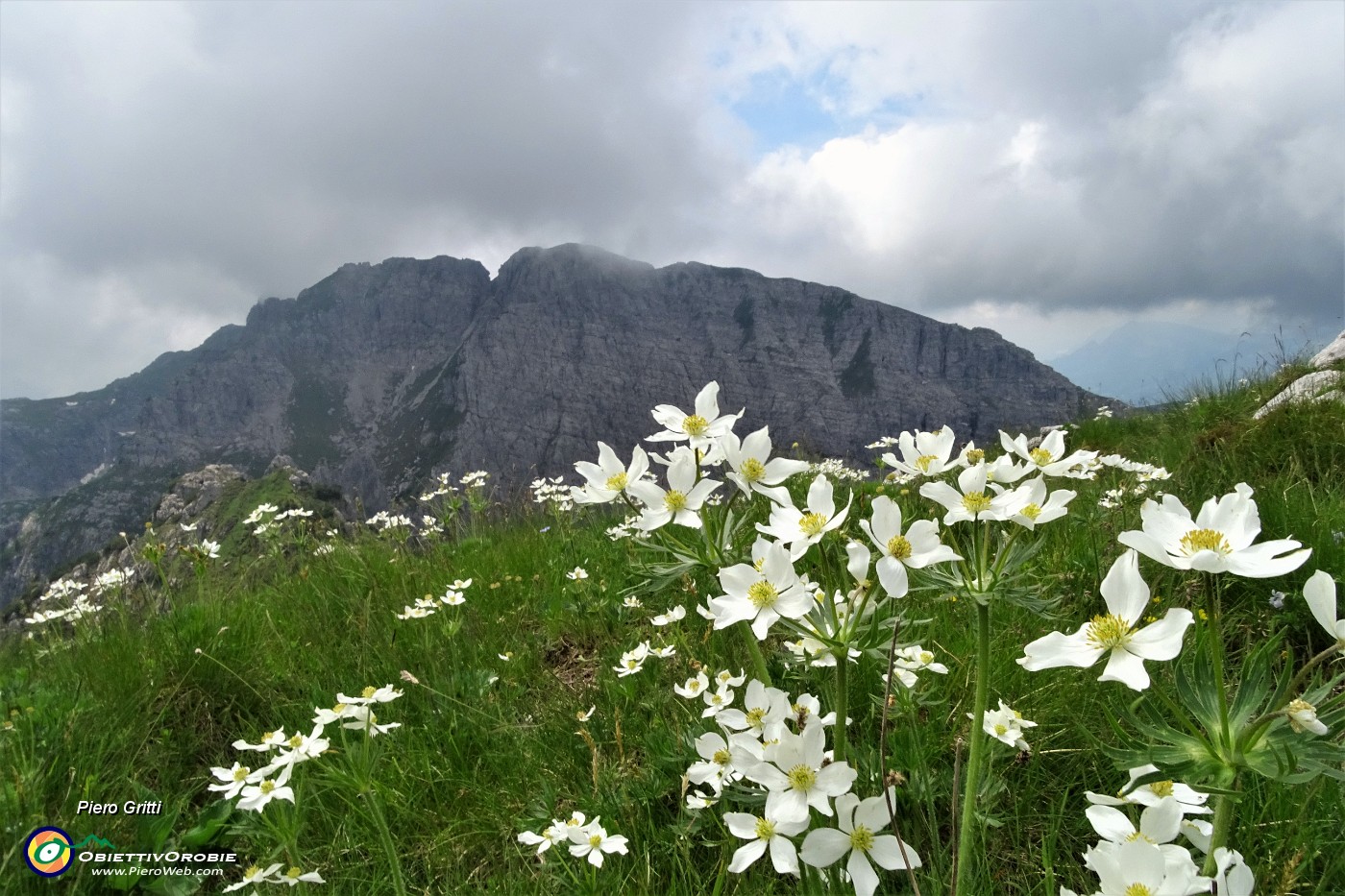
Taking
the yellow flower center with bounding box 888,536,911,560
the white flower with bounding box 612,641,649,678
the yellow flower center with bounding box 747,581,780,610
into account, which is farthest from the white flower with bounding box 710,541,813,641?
the white flower with bounding box 612,641,649,678

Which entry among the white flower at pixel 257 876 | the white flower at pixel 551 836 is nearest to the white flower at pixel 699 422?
the white flower at pixel 551 836

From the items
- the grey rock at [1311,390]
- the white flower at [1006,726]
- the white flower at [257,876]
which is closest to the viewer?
the white flower at [1006,726]

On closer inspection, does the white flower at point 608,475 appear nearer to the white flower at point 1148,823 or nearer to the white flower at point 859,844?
the white flower at point 859,844

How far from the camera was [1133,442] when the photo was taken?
26.9 ft

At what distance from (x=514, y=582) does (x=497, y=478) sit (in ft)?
12.5

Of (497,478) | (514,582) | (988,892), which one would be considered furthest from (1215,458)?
(497,478)

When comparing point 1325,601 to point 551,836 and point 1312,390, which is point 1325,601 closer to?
point 551,836

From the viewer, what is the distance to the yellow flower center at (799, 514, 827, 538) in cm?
155

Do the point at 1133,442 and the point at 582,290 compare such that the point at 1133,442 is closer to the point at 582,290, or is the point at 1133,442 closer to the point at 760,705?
the point at 760,705

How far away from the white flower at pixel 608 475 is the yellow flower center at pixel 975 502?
805 millimetres

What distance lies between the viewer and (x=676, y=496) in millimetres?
1708

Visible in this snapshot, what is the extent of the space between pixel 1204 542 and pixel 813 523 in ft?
2.45

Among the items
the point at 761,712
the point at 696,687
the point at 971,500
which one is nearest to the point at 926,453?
the point at 971,500

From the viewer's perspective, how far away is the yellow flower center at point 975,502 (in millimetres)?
1557
